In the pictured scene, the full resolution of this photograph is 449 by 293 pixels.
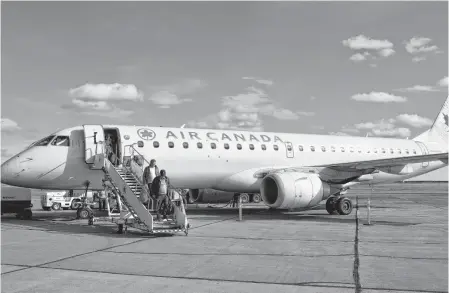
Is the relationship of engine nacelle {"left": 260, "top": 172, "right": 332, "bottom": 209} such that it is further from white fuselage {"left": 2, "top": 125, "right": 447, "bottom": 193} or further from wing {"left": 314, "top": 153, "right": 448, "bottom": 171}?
white fuselage {"left": 2, "top": 125, "right": 447, "bottom": 193}

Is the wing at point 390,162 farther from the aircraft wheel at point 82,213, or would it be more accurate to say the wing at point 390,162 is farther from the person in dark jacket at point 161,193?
the aircraft wheel at point 82,213

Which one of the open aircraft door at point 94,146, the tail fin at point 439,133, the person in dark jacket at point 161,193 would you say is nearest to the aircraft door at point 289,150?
the open aircraft door at point 94,146

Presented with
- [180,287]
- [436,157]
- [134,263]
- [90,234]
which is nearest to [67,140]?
[90,234]

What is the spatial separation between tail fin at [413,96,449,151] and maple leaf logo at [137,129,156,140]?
1642 centimetres

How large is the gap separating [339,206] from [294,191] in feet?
10.5

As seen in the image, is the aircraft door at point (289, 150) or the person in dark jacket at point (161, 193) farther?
the aircraft door at point (289, 150)

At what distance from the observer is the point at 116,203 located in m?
14.5

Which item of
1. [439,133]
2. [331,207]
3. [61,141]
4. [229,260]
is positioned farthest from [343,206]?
[439,133]

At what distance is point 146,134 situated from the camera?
17.8 meters

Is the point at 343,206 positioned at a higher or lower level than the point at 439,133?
lower

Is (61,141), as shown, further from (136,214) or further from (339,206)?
(339,206)

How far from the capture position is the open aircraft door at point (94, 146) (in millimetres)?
16141

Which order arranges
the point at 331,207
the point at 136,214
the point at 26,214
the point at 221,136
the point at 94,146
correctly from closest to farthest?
the point at 136,214 → the point at 94,146 → the point at 26,214 → the point at 331,207 → the point at 221,136

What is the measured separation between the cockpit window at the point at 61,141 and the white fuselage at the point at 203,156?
0.14 m
